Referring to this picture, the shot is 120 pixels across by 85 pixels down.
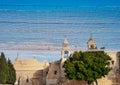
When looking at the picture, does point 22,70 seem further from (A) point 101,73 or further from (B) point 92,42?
(A) point 101,73

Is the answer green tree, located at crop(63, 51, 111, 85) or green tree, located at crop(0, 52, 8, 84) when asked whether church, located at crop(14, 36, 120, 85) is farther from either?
green tree, located at crop(0, 52, 8, 84)

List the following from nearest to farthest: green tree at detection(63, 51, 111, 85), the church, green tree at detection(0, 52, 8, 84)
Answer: green tree at detection(63, 51, 111, 85) → green tree at detection(0, 52, 8, 84) → the church

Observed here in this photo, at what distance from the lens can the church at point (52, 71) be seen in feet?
167

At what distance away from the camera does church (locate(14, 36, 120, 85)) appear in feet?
167

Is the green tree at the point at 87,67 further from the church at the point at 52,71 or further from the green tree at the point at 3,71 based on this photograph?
the green tree at the point at 3,71

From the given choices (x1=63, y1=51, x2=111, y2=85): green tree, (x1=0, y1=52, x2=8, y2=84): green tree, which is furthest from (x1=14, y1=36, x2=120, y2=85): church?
(x1=0, y1=52, x2=8, y2=84): green tree

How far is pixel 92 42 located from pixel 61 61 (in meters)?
5.59

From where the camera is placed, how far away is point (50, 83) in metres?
57.6

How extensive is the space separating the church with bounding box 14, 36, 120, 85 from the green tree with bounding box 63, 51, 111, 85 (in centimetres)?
362

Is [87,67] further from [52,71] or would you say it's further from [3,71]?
[52,71]

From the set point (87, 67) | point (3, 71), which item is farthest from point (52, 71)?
point (87, 67)

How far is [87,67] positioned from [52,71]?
14.8 meters

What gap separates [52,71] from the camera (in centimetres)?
5900

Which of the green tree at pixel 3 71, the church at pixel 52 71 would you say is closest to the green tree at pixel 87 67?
the church at pixel 52 71
